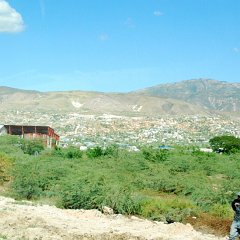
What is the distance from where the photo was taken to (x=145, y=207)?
797 inches

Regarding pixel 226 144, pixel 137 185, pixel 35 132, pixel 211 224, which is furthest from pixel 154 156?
pixel 226 144

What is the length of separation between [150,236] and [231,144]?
2398 inches

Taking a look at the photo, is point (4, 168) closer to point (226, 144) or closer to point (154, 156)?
point (154, 156)

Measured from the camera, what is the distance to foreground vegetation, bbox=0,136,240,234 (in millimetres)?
20344

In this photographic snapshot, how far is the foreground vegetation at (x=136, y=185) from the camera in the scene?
801 inches

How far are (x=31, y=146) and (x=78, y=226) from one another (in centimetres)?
4314

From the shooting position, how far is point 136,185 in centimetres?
3039

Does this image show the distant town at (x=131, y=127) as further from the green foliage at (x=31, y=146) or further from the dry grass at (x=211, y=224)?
the dry grass at (x=211, y=224)

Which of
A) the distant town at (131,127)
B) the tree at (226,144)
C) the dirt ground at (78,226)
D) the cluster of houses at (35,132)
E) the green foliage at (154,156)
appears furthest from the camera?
the distant town at (131,127)

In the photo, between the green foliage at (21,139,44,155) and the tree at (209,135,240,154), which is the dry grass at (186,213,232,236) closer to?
the green foliage at (21,139,44,155)

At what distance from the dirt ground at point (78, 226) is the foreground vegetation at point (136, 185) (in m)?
1.53

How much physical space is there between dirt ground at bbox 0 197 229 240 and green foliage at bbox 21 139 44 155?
3857cm

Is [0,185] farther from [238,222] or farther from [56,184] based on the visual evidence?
[238,222]

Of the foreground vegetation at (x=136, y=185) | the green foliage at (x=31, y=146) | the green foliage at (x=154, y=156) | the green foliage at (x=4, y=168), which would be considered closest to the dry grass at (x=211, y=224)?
the foreground vegetation at (x=136, y=185)
